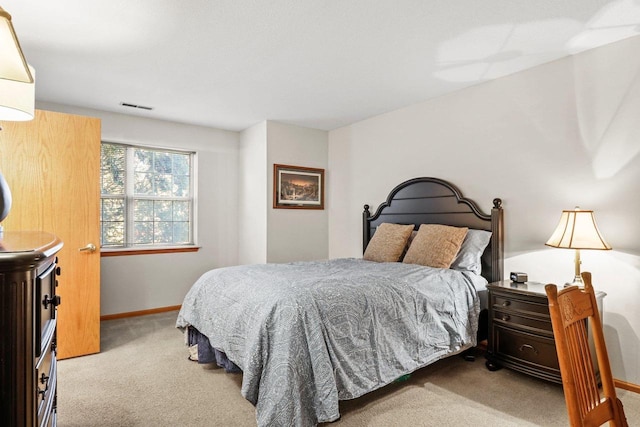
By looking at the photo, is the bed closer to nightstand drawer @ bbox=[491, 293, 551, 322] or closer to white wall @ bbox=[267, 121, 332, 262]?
nightstand drawer @ bbox=[491, 293, 551, 322]

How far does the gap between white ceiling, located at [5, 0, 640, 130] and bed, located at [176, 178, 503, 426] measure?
4.32 ft

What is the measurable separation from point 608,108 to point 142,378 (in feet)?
13.3

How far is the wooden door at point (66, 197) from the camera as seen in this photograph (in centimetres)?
290

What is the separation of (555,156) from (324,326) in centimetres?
238

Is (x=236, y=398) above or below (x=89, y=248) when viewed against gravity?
below

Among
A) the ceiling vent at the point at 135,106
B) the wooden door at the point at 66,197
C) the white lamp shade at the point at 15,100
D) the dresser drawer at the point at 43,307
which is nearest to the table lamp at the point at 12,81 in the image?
the white lamp shade at the point at 15,100

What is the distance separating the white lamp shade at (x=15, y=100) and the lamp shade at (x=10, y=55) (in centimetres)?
47

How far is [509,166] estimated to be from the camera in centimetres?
323

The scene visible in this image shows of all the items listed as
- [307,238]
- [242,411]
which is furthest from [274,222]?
[242,411]

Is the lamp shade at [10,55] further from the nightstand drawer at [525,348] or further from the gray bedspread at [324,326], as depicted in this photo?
the nightstand drawer at [525,348]

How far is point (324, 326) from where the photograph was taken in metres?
2.08

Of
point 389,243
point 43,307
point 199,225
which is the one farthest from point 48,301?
point 199,225

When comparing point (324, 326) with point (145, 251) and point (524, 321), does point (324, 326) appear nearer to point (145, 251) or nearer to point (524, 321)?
point (524, 321)

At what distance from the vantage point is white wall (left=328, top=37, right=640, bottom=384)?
256cm
